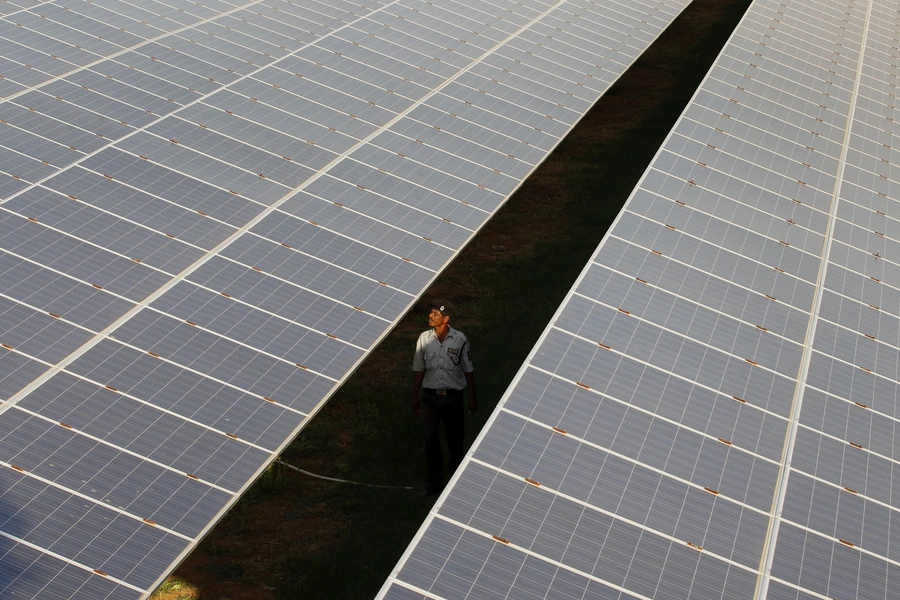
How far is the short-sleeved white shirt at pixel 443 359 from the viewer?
12.0 meters

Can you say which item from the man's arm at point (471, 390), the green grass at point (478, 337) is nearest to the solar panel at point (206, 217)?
the man's arm at point (471, 390)

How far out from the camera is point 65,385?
35.2 ft

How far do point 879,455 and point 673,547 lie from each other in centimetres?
329

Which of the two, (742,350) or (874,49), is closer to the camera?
(742,350)

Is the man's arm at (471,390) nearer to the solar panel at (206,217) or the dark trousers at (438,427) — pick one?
the dark trousers at (438,427)

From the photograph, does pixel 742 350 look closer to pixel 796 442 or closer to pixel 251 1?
pixel 796 442

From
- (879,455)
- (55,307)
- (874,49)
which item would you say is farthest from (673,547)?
(874,49)

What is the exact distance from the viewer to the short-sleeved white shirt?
39.3ft

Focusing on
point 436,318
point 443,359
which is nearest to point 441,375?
point 443,359

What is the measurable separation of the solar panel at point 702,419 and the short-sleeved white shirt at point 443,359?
127 cm

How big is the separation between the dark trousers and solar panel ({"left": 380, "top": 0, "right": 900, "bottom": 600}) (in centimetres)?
190

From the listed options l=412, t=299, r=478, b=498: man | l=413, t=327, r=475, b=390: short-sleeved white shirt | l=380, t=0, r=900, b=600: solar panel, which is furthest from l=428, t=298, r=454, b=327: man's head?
l=380, t=0, r=900, b=600: solar panel

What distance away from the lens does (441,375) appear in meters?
12.1

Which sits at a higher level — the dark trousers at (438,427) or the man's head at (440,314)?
the man's head at (440,314)
